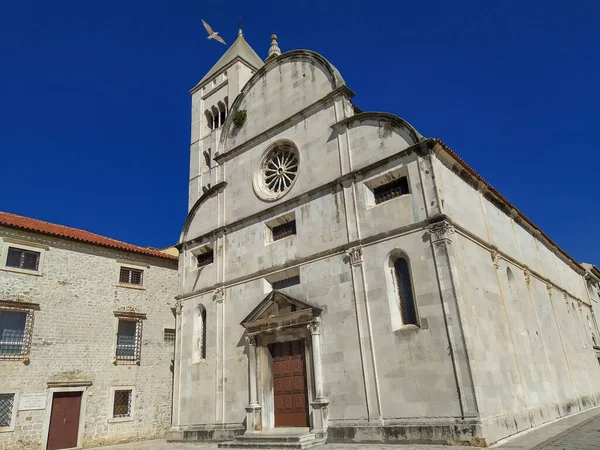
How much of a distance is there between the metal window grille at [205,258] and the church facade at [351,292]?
9 centimetres

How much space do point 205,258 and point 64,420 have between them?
8268mm

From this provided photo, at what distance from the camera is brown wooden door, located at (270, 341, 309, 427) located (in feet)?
48.9

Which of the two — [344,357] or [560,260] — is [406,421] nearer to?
[344,357]

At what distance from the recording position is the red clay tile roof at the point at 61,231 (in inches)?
717

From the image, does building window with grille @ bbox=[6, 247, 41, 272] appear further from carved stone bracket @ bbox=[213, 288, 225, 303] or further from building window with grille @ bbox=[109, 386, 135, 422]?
carved stone bracket @ bbox=[213, 288, 225, 303]

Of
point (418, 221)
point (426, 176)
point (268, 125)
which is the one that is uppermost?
point (268, 125)

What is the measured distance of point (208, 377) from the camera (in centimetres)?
1786

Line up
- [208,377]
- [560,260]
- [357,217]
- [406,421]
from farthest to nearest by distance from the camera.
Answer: [560,260]
[208,377]
[357,217]
[406,421]

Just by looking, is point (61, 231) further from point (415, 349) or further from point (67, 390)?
point (415, 349)

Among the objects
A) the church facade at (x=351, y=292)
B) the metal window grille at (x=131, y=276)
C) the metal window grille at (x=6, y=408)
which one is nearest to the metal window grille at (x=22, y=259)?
the metal window grille at (x=131, y=276)

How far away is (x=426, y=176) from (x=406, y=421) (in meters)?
6.95

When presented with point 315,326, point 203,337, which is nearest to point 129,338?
point 203,337

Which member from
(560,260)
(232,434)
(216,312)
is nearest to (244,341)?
(216,312)

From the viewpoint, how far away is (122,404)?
63.7ft
